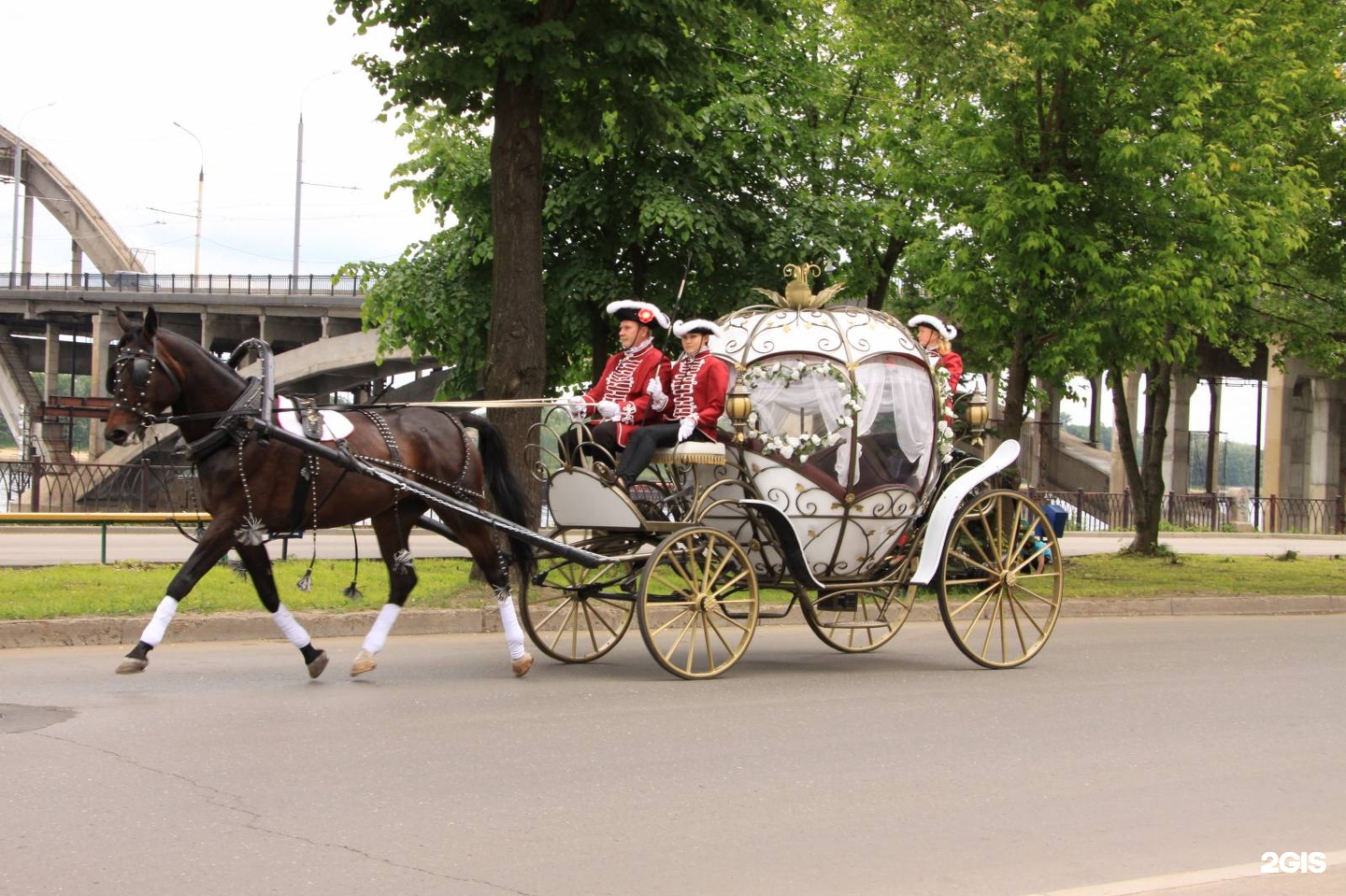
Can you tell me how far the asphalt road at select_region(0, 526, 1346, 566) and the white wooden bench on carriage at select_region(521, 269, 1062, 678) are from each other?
12.9ft

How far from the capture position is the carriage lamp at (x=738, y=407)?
9.97 m

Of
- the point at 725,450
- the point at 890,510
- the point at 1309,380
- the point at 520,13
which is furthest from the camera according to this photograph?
the point at 1309,380

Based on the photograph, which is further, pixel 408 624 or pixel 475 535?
pixel 408 624

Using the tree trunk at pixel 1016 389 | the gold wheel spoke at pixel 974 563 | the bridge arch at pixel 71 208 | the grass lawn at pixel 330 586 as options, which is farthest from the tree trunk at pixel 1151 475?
the bridge arch at pixel 71 208

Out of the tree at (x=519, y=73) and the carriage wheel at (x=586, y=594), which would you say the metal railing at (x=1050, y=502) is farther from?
the carriage wheel at (x=586, y=594)

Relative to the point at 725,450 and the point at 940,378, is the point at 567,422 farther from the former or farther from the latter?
the point at 940,378

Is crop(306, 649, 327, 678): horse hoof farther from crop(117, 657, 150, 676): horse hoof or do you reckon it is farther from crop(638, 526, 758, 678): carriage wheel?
crop(638, 526, 758, 678): carriage wheel

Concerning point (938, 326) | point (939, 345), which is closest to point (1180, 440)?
point (939, 345)

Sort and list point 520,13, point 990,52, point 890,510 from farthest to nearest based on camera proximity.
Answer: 1. point 990,52
2. point 520,13
3. point 890,510

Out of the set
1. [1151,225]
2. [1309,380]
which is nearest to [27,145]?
[1309,380]

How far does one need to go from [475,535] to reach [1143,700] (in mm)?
4628

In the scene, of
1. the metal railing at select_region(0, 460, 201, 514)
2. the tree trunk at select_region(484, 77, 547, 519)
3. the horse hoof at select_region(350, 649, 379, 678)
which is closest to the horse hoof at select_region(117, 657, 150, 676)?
the horse hoof at select_region(350, 649, 379, 678)

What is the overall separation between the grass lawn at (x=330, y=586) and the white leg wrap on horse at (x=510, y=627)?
6.87ft

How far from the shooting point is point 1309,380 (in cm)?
5556
